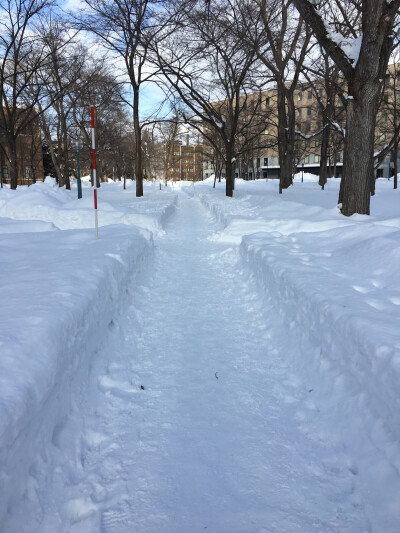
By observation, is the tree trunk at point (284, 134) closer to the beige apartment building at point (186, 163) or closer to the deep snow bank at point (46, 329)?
the deep snow bank at point (46, 329)

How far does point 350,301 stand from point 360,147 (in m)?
6.27

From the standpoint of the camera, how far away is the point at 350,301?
149 inches

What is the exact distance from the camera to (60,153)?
3130cm

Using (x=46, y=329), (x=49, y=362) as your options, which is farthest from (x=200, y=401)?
(x=46, y=329)

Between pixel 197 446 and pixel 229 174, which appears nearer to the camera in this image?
pixel 197 446

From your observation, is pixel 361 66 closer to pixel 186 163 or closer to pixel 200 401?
pixel 200 401

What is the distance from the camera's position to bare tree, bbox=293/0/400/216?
762 cm

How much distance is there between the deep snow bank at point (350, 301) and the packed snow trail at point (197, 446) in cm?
32

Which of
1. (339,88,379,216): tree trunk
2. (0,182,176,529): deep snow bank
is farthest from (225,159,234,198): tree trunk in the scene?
(0,182,176,529): deep snow bank

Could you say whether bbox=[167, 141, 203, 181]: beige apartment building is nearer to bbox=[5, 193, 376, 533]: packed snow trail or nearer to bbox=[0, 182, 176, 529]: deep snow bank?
bbox=[0, 182, 176, 529]: deep snow bank

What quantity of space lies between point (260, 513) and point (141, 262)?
5670 mm

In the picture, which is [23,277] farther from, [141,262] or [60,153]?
[60,153]

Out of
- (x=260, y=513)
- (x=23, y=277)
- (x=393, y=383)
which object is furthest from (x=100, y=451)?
(x=23, y=277)

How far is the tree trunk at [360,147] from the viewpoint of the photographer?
825cm
